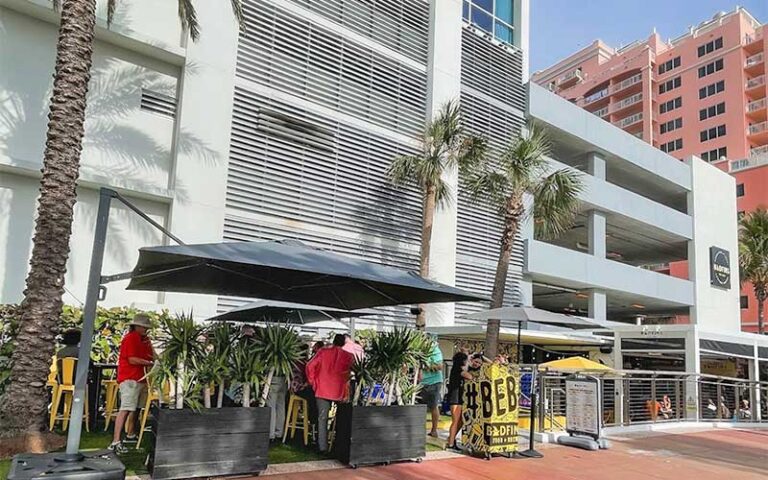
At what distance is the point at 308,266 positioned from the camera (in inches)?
243

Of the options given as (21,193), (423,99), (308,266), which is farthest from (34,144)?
(423,99)

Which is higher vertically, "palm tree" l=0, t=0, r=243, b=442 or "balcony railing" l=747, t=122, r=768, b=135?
"balcony railing" l=747, t=122, r=768, b=135

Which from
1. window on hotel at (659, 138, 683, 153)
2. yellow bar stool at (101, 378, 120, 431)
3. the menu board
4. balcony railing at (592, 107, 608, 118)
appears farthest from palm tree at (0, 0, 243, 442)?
balcony railing at (592, 107, 608, 118)

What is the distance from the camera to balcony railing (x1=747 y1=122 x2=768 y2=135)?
50000 mm

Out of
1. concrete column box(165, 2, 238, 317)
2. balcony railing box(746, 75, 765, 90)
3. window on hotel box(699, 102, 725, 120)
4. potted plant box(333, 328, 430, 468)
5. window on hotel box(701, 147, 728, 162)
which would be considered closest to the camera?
potted plant box(333, 328, 430, 468)

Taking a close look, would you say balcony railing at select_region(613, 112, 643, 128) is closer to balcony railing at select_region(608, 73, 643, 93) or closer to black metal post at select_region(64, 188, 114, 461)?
balcony railing at select_region(608, 73, 643, 93)

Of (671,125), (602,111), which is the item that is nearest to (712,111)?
(671,125)

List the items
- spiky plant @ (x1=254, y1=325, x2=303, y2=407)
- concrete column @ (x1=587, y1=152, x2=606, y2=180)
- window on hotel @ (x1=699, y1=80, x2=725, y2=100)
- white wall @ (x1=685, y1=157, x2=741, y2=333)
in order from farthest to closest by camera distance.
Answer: window on hotel @ (x1=699, y1=80, x2=725, y2=100), white wall @ (x1=685, y1=157, x2=741, y2=333), concrete column @ (x1=587, y1=152, x2=606, y2=180), spiky plant @ (x1=254, y1=325, x2=303, y2=407)

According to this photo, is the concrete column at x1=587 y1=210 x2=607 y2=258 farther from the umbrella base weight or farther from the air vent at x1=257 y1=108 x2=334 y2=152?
the umbrella base weight

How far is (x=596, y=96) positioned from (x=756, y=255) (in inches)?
1428

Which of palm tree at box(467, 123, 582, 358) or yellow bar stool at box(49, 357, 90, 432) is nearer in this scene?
yellow bar stool at box(49, 357, 90, 432)

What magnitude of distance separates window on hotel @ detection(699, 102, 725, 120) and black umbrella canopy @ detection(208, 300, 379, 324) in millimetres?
53325

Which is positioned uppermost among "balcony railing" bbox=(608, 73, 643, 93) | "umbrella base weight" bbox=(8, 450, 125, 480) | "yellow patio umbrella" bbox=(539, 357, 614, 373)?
"balcony railing" bbox=(608, 73, 643, 93)

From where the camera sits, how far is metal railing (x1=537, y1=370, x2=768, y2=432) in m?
11.2
